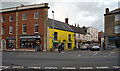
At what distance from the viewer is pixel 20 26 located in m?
34.2

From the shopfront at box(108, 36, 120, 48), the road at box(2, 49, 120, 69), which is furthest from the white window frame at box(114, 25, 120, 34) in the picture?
the road at box(2, 49, 120, 69)

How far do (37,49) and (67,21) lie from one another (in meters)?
20.1

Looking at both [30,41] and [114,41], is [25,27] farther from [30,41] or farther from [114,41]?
[114,41]

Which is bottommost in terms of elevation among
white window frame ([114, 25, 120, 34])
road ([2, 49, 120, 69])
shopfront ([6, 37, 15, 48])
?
road ([2, 49, 120, 69])

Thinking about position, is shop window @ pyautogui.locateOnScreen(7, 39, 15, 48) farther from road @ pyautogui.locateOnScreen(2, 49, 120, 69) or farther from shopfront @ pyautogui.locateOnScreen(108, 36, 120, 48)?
shopfront @ pyautogui.locateOnScreen(108, 36, 120, 48)

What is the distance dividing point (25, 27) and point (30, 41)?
12.9 feet

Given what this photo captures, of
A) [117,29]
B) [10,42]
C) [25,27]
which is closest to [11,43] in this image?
[10,42]

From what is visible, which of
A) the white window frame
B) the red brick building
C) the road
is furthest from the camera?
the white window frame

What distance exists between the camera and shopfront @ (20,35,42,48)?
31781mm

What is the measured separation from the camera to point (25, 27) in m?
33.9

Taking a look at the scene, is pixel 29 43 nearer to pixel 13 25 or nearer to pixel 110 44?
pixel 13 25

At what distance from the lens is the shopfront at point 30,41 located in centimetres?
3178

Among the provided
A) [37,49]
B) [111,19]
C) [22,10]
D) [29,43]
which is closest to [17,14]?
[22,10]

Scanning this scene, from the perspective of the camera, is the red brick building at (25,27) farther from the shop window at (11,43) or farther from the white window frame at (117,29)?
the white window frame at (117,29)
